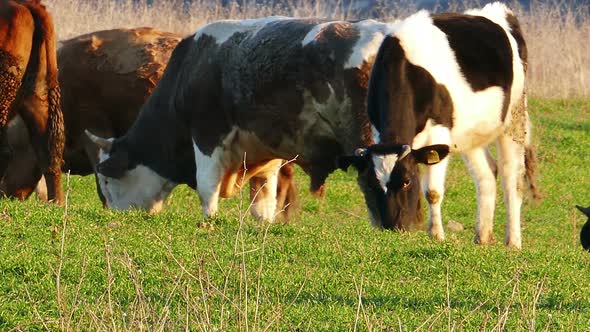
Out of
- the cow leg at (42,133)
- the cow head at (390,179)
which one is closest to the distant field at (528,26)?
the cow leg at (42,133)

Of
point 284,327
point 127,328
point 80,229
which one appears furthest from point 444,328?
point 80,229

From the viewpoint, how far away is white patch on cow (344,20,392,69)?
11.7 metres

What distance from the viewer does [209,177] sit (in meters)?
13.1

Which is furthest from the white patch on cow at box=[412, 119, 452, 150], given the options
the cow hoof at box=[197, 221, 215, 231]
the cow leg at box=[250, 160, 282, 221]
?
the cow leg at box=[250, 160, 282, 221]

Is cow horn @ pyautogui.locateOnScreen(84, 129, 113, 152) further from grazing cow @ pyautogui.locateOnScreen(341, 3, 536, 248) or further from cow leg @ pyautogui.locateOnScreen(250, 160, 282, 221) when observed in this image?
grazing cow @ pyautogui.locateOnScreen(341, 3, 536, 248)

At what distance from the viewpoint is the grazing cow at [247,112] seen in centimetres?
1176

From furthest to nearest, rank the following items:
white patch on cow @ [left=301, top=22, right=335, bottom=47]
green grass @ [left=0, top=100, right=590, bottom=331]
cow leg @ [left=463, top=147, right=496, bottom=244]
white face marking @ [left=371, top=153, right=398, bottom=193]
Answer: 1. cow leg @ [left=463, top=147, right=496, bottom=244]
2. white patch on cow @ [left=301, top=22, right=335, bottom=47]
3. white face marking @ [left=371, top=153, right=398, bottom=193]
4. green grass @ [left=0, top=100, right=590, bottom=331]

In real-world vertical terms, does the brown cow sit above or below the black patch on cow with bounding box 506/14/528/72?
below

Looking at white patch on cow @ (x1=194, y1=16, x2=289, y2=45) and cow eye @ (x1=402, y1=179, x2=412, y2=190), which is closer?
cow eye @ (x1=402, y1=179, x2=412, y2=190)

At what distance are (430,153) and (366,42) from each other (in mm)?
1287

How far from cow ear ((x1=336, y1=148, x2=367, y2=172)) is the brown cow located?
3.31 meters

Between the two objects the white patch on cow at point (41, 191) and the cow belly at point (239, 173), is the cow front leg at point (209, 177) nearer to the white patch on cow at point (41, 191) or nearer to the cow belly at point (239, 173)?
the cow belly at point (239, 173)

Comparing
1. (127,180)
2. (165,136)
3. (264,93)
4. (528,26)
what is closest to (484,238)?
(264,93)

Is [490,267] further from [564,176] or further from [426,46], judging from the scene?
[564,176]
